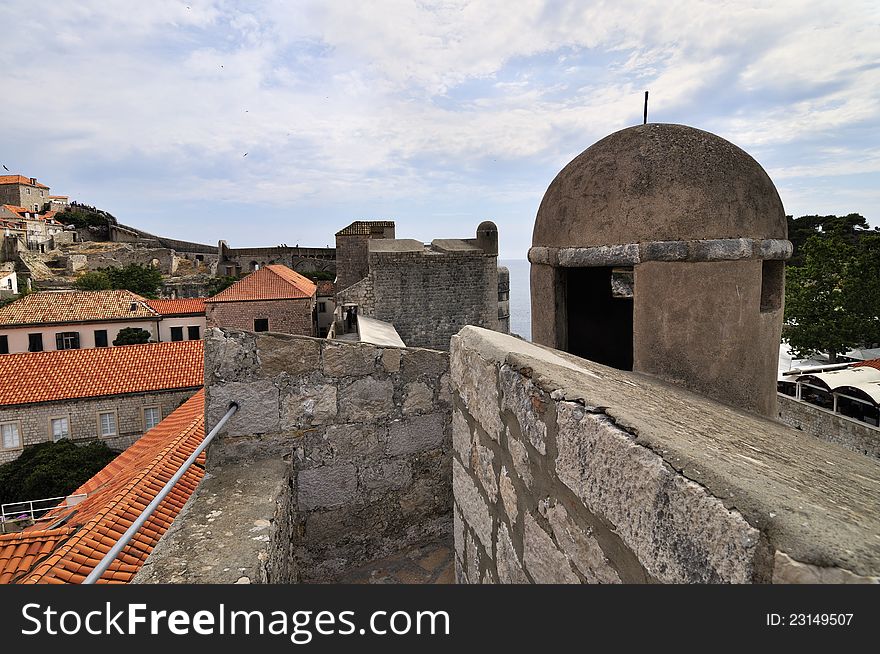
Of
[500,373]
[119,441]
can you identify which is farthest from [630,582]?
[119,441]

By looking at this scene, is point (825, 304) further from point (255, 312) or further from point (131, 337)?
point (131, 337)

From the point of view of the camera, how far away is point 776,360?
110 inches

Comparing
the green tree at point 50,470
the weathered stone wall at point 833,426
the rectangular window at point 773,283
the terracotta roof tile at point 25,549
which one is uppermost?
the rectangular window at point 773,283

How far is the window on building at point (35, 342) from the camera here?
26.6 m

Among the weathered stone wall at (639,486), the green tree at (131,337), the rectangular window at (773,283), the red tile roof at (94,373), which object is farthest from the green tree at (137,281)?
the rectangular window at (773,283)

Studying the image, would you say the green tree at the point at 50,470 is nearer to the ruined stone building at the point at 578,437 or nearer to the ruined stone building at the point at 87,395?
the ruined stone building at the point at 87,395

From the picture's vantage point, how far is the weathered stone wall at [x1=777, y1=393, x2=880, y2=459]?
10102 millimetres

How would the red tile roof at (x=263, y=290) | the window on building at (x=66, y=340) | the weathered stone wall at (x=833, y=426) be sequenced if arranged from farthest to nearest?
the window on building at (x=66, y=340), the red tile roof at (x=263, y=290), the weathered stone wall at (x=833, y=426)

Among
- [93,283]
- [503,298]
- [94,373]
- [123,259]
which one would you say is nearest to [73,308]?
[94,373]

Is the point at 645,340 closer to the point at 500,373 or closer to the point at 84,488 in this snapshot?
the point at 500,373

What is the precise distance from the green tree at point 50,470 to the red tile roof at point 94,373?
1825mm

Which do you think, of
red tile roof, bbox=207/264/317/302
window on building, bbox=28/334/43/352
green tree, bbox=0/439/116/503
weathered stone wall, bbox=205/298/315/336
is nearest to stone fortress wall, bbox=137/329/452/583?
green tree, bbox=0/439/116/503

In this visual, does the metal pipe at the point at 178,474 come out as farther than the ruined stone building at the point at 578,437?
Yes

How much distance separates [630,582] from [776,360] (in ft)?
6.99
